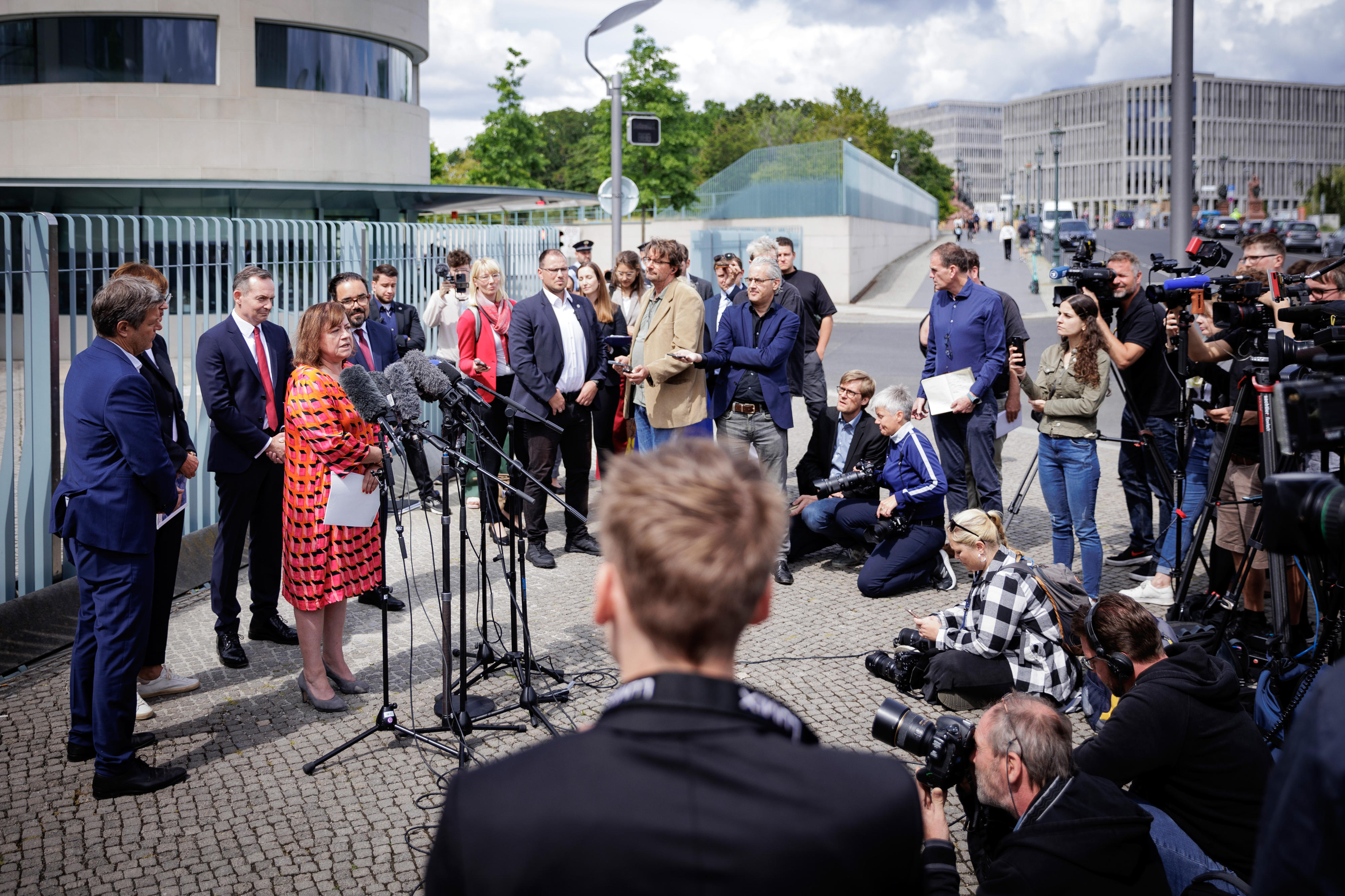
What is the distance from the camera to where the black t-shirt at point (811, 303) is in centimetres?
969

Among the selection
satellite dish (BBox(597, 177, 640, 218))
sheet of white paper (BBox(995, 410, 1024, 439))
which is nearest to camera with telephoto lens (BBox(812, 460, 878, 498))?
sheet of white paper (BBox(995, 410, 1024, 439))

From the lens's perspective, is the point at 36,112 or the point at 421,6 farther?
the point at 421,6

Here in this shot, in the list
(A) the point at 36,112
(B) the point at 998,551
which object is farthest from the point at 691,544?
(A) the point at 36,112

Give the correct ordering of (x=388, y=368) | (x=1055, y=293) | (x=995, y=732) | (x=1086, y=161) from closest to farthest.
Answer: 1. (x=995, y=732)
2. (x=388, y=368)
3. (x=1055, y=293)
4. (x=1086, y=161)

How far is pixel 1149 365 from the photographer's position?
7340 millimetres

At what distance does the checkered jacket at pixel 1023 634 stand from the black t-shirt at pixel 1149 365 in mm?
2418

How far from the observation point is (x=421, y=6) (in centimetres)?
3231

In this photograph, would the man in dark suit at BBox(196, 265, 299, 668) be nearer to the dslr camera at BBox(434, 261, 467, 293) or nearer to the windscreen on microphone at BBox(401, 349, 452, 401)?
the windscreen on microphone at BBox(401, 349, 452, 401)

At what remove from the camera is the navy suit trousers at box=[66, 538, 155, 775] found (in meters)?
4.55

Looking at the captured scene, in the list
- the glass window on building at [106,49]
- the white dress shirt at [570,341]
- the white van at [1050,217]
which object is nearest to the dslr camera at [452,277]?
the white dress shirt at [570,341]

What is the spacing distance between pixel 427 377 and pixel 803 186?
32.8 meters

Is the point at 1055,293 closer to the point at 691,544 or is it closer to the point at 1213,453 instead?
the point at 1213,453

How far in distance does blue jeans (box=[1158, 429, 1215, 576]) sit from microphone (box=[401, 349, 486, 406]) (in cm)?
467

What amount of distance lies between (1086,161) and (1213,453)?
180 m
